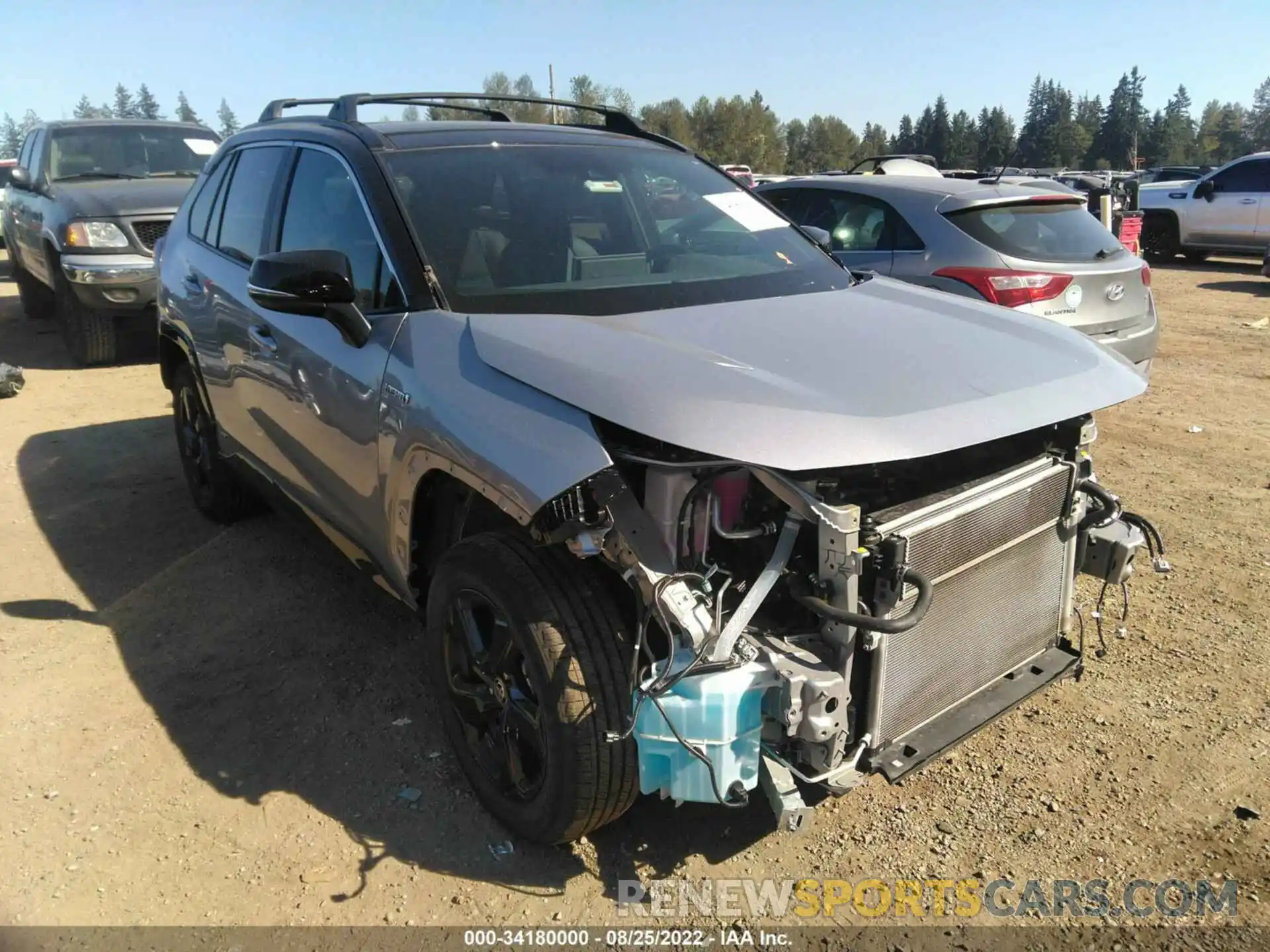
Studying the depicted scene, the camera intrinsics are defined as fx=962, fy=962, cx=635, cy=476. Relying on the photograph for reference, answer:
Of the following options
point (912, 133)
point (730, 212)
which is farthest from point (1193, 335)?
point (912, 133)

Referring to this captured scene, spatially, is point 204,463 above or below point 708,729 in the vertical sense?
below

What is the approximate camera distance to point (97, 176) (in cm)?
945

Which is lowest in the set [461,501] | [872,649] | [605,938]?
[605,938]

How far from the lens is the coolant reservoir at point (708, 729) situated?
212cm

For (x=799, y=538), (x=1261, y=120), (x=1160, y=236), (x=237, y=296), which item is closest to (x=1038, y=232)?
(x=799, y=538)

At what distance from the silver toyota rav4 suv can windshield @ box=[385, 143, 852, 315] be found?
0.01 m

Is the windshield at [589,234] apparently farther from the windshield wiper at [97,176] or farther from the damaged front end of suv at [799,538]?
the windshield wiper at [97,176]

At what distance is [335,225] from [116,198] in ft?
22.4

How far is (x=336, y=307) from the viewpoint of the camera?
9.22 feet

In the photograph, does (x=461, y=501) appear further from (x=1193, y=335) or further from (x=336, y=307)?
(x=1193, y=335)

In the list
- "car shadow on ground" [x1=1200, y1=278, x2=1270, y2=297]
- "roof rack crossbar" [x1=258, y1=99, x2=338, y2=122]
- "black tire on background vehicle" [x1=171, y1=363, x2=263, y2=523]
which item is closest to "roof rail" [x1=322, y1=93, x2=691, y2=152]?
"roof rack crossbar" [x1=258, y1=99, x2=338, y2=122]

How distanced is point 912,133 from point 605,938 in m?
128

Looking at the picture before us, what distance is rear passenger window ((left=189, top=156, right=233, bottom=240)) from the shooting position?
4.45 m

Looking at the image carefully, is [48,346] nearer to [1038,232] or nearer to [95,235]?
[95,235]
